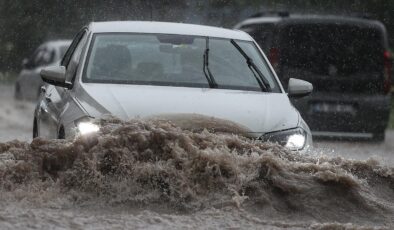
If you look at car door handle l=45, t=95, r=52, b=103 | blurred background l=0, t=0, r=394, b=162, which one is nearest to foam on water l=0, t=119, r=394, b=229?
car door handle l=45, t=95, r=52, b=103

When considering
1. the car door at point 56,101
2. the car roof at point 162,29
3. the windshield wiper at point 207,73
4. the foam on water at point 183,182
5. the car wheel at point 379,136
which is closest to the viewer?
the foam on water at point 183,182

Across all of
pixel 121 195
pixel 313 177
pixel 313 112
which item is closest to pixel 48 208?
pixel 121 195

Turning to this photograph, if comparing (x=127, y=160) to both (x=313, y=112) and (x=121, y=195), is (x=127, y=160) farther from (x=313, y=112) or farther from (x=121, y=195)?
(x=313, y=112)

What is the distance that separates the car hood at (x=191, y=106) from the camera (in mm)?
8078

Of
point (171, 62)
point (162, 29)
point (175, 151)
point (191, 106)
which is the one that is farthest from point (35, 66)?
point (175, 151)

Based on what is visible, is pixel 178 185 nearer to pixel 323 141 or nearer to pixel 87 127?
pixel 87 127

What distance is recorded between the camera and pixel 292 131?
8.37m

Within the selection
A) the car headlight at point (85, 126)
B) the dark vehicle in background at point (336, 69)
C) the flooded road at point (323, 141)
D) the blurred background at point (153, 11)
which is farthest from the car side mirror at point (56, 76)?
the blurred background at point (153, 11)

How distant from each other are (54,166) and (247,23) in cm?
1198

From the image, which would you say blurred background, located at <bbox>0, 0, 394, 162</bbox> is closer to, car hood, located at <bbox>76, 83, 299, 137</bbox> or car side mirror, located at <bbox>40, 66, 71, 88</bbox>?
car side mirror, located at <bbox>40, 66, 71, 88</bbox>

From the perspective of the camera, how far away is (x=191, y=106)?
822cm

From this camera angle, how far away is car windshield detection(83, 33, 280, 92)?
30.0ft

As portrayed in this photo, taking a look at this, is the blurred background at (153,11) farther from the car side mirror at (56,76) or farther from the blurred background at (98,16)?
the car side mirror at (56,76)

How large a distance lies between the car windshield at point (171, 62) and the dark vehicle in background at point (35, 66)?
12.7m
